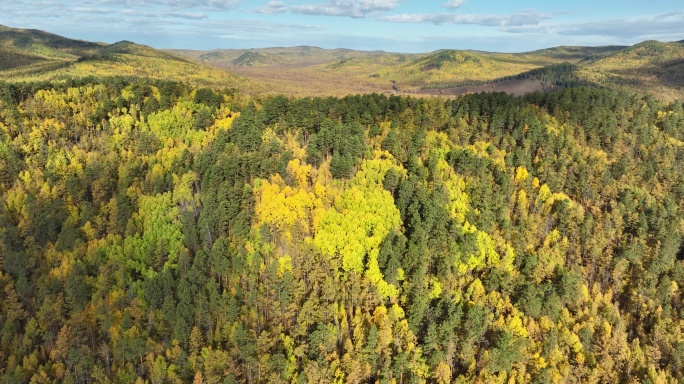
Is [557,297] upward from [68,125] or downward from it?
downward

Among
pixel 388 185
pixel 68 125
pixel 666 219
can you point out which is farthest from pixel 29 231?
pixel 666 219

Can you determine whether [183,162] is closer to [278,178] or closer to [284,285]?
[278,178]

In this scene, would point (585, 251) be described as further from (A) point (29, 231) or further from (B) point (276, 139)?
(A) point (29, 231)

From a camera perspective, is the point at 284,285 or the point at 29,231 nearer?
the point at 284,285

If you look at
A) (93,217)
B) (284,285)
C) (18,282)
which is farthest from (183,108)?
(284,285)

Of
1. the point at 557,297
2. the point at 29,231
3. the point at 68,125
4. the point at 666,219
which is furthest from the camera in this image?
the point at 68,125

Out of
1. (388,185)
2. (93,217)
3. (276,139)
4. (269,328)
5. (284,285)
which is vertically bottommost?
(269,328)

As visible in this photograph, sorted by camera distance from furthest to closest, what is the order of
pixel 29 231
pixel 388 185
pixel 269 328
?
pixel 388 185, pixel 29 231, pixel 269 328
